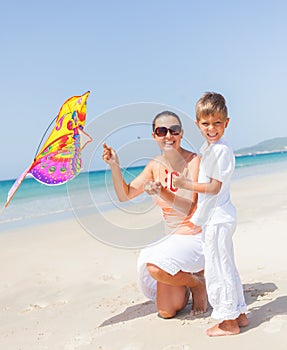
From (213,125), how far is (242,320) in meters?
1.37

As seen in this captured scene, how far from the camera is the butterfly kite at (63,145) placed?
3.44 m

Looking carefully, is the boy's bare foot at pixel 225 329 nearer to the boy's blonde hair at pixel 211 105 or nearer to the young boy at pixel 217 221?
the young boy at pixel 217 221

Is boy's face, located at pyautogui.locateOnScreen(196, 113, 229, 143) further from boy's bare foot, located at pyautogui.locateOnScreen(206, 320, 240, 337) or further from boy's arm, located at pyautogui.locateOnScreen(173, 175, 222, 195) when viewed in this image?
boy's bare foot, located at pyautogui.locateOnScreen(206, 320, 240, 337)

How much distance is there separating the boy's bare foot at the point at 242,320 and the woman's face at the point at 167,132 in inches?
53.8

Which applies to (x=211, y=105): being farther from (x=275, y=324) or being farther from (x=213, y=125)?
(x=275, y=324)

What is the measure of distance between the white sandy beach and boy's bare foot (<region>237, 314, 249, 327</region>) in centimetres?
4

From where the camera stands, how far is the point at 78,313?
159 inches

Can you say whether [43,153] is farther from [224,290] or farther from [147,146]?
[224,290]

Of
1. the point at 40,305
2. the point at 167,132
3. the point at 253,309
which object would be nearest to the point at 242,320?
the point at 253,309

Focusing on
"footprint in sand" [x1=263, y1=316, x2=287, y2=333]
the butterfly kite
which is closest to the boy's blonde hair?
the butterfly kite

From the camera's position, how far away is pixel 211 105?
9.43ft

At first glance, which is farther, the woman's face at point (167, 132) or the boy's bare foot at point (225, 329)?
the woman's face at point (167, 132)

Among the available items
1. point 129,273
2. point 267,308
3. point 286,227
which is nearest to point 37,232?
point 129,273

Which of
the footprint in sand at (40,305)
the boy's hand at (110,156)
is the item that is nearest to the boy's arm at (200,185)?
the boy's hand at (110,156)
